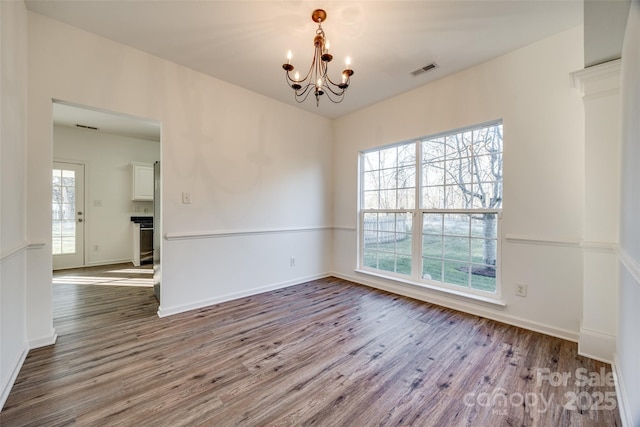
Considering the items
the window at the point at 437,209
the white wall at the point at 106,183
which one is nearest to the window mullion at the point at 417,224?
the window at the point at 437,209

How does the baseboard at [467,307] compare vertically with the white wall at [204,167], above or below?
below

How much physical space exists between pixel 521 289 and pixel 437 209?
1.14 metres

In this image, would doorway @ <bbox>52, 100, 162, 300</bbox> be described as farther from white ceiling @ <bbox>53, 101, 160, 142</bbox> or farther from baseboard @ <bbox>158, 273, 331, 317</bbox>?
baseboard @ <bbox>158, 273, 331, 317</bbox>

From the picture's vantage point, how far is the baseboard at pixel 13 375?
1.46 metres

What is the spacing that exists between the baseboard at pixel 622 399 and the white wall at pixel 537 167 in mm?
525

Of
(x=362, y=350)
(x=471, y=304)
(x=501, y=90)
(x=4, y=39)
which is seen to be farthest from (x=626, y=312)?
(x=4, y=39)

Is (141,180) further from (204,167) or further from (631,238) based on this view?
(631,238)

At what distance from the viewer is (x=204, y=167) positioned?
2.93 metres

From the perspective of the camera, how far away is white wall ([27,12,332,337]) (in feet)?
6.84

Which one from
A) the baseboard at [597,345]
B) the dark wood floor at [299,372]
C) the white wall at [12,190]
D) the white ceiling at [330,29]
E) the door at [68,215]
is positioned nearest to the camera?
the dark wood floor at [299,372]

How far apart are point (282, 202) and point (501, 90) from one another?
2827mm

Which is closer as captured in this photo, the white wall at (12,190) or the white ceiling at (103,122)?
the white wall at (12,190)

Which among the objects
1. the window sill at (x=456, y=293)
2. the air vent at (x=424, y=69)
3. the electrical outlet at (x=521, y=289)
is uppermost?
the air vent at (x=424, y=69)

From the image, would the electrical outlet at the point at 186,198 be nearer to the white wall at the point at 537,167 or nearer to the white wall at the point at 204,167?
the white wall at the point at 204,167
